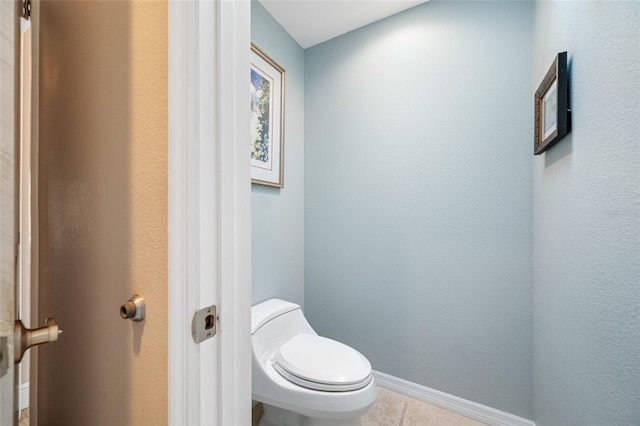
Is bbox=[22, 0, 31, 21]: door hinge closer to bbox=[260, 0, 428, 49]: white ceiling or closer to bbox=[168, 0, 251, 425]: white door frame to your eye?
bbox=[168, 0, 251, 425]: white door frame

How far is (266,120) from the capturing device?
63.8 inches

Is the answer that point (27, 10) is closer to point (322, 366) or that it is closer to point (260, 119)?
point (260, 119)

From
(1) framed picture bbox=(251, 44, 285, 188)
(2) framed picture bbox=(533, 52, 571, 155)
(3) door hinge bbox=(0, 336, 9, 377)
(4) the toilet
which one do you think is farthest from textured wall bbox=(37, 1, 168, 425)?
(2) framed picture bbox=(533, 52, 571, 155)

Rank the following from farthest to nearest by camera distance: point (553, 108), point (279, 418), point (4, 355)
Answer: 1. point (279, 418)
2. point (553, 108)
3. point (4, 355)

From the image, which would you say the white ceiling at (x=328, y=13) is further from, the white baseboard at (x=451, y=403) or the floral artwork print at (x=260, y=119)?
the white baseboard at (x=451, y=403)

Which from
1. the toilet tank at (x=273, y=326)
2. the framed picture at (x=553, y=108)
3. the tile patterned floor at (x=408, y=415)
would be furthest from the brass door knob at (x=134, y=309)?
the tile patterned floor at (x=408, y=415)

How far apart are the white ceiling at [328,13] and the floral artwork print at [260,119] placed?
1.43 ft

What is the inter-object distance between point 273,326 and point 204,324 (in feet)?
3.53

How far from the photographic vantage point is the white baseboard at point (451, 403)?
1.36 m

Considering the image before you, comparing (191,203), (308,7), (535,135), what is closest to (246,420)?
(191,203)

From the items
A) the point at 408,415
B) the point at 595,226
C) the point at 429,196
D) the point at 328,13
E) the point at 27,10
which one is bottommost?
the point at 408,415

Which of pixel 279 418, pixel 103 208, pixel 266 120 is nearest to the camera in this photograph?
pixel 103 208

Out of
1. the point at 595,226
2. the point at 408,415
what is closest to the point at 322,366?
the point at 408,415

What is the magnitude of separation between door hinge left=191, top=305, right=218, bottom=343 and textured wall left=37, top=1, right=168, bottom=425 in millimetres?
93
